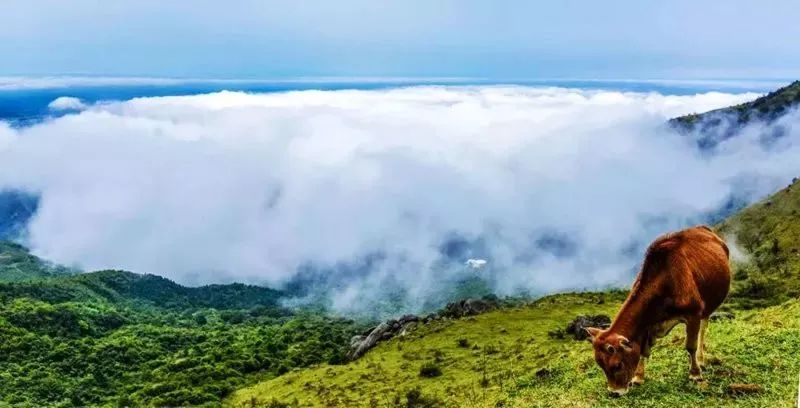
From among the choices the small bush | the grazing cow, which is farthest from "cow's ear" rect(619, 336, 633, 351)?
the small bush

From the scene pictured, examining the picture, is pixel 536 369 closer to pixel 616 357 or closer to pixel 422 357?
pixel 616 357

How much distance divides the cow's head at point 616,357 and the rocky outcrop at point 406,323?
64038mm

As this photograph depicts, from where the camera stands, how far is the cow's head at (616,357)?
1659 centimetres

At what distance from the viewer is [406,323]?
284 ft

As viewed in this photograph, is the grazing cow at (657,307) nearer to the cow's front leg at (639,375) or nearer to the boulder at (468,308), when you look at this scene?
the cow's front leg at (639,375)

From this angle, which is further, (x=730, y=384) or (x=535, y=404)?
(x=535, y=404)

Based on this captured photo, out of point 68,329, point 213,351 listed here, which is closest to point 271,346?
point 213,351

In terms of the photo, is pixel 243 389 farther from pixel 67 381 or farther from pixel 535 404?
pixel 535 404

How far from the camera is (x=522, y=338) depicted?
62.0m

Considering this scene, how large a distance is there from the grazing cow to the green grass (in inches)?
81.3

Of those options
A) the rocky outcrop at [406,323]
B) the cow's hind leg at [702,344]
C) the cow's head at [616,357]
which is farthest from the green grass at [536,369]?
the rocky outcrop at [406,323]

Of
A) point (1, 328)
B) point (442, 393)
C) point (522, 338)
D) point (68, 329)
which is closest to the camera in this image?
point (442, 393)

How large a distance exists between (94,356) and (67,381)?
10915 mm

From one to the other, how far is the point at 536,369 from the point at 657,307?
19033 millimetres
